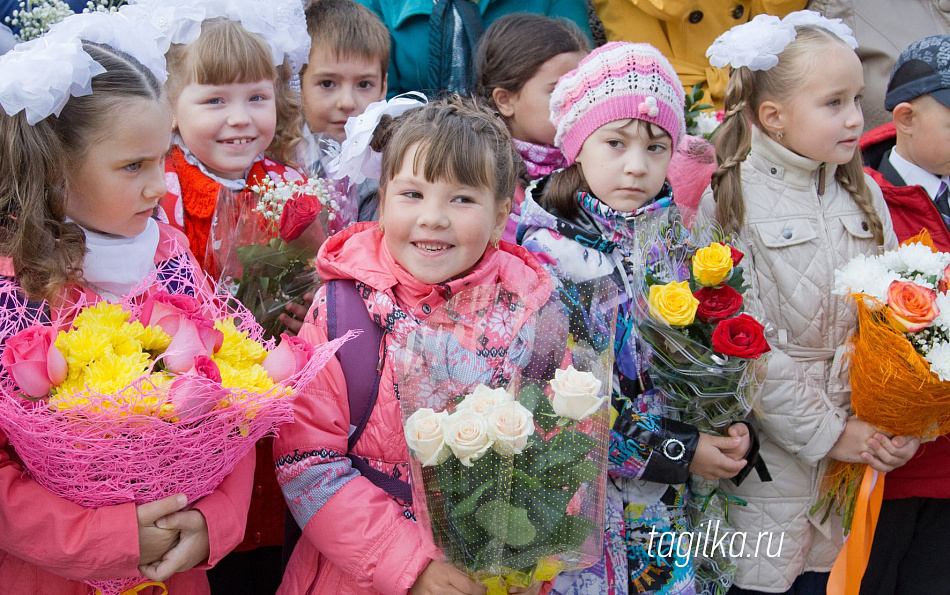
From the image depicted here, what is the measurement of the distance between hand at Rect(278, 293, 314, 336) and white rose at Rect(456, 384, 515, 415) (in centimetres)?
90

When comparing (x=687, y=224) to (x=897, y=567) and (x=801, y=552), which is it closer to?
(x=801, y=552)

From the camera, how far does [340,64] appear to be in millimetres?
3373

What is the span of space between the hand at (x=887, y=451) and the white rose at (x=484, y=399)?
177 centimetres

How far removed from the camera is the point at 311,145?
10.6 ft

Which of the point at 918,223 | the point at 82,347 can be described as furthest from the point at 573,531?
the point at 918,223

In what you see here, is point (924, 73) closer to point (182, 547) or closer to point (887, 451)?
point (887, 451)

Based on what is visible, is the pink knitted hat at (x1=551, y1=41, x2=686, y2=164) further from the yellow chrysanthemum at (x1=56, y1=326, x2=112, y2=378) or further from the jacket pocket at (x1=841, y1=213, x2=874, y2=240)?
the yellow chrysanthemum at (x1=56, y1=326, x2=112, y2=378)

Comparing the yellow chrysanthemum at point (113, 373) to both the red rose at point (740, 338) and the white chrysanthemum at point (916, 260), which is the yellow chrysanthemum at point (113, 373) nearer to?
the red rose at point (740, 338)

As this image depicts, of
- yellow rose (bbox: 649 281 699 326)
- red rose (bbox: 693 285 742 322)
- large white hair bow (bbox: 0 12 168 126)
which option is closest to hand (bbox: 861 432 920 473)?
red rose (bbox: 693 285 742 322)

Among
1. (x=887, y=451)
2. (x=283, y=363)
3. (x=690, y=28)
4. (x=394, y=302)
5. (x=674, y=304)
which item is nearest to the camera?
(x=283, y=363)

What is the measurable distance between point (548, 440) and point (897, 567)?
92.2 inches

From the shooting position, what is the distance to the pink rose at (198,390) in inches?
66.2

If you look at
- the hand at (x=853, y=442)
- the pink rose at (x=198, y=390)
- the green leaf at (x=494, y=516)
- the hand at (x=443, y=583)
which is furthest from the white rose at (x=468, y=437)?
the hand at (x=853, y=442)

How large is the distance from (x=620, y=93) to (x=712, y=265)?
756 mm
